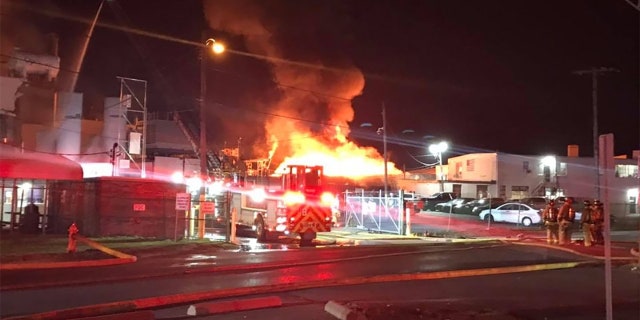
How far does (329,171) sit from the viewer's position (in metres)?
45.1

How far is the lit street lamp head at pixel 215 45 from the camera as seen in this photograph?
64.4 ft

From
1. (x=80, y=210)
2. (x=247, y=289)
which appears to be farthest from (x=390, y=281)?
(x=80, y=210)

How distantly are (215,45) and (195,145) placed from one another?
27.3 m

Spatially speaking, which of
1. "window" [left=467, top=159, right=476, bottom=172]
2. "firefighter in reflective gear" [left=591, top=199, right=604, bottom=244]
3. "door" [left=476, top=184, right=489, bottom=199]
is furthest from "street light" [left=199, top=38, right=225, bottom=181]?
"window" [left=467, top=159, right=476, bottom=172]

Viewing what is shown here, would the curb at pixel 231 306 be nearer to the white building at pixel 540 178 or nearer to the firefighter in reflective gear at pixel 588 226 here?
the firefighter in reflective gear at pixel 588 226

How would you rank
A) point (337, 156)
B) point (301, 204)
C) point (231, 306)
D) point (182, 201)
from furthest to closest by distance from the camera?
point (337, 156) < point (301, 204) < point (182, 201) < point (231, 306)

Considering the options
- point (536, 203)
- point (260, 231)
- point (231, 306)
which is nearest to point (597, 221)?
point (260, 231)

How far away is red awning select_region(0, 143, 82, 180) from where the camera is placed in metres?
22.4

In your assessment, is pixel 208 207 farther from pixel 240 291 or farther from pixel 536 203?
pixel 536 203

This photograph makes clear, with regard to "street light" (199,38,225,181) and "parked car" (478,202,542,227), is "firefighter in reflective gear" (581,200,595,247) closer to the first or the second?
"street light" (199,38,225,181)

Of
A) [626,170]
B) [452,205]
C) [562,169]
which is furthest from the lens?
[626,170]

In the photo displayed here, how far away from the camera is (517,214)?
3219 centimetres

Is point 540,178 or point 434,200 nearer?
point 434,200

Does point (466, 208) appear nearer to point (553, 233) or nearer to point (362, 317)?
point (553, 233)
